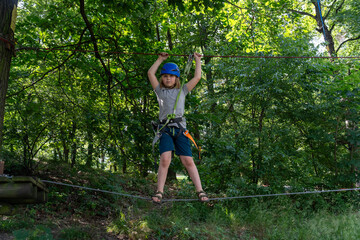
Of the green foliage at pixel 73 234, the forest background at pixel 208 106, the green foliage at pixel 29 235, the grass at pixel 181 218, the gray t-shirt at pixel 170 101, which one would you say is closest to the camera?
the green foliage at pixel 29 235

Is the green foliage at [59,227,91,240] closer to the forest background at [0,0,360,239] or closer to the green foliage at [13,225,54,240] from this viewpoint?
the green foliage at [13,225,54,240]

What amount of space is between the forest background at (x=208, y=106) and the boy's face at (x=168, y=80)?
4.27 feet

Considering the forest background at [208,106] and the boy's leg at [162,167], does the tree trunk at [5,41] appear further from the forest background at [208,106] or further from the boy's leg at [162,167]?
the forest background at [208,106]

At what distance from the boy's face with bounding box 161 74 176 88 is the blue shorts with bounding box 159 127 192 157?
614 mm

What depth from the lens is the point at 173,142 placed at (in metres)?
3.98

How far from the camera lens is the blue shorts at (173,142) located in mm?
3818

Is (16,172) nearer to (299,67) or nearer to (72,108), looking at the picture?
(72,108)

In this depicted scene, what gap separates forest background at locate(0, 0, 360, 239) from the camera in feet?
18.6

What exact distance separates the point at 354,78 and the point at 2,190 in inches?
299

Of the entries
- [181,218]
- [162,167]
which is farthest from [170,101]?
[181,218]

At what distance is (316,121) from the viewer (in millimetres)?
7820

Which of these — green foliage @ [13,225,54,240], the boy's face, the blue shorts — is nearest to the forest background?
the boy's face

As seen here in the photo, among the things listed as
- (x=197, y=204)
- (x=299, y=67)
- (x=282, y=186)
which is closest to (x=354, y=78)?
(x=299, y=67)

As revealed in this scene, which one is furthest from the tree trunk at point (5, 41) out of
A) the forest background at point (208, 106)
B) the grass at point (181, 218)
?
the forest background at point (208, 106)
